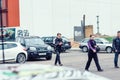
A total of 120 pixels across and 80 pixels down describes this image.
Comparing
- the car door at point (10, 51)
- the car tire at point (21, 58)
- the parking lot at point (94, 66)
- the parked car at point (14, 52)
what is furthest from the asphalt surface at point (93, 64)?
the car door at point (10, 51)

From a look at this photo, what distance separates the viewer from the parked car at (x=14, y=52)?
2303cm

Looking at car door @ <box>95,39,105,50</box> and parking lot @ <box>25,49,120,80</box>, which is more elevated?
car door @ <box>95,39,105,50</box>

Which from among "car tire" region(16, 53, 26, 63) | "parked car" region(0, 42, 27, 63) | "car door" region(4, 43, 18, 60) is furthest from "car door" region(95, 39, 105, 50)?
"car door" region(4, 43, 18, 60)

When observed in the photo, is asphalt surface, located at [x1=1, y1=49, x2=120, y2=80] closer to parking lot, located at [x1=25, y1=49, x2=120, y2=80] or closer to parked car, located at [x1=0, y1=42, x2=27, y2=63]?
parking lot, located at [x1=25, y1=49, x2=120, y2=80]

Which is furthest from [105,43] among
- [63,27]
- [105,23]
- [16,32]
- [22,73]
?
[22,73]

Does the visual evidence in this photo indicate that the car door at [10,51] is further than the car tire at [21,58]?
No

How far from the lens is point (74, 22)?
192 feet

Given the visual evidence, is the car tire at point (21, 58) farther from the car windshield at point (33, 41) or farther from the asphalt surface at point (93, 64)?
the car windshield at point (33, 41)

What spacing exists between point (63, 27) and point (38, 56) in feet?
107

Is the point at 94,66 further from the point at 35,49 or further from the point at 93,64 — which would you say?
the point at 35,49

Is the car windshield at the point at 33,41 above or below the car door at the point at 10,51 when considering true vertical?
above

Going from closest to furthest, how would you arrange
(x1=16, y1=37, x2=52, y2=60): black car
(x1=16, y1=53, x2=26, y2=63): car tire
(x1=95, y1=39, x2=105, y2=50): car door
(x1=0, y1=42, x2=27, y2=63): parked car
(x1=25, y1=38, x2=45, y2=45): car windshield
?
1. (x1=0, y1=42, x2=27, y2=63): parked car
2. (x1=16, y1=53, x2=26, y2=63): car tire
3. (x1=16, y1=37, x2=52, y2=60): black car
4. (x1=25, y1=38, x2=45, y2=45): car windshield
5. (x1=95, y1=39, x2=105, y2=50): car door

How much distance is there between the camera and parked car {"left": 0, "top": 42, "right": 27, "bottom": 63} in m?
23.0

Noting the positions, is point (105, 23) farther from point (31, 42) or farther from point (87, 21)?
point (31, 42)
